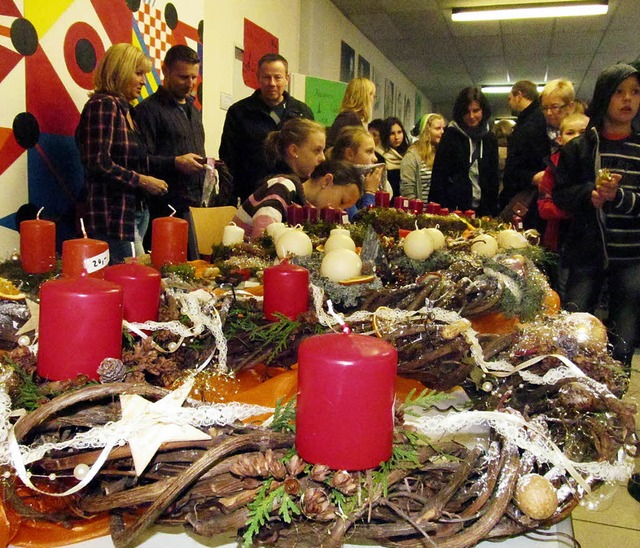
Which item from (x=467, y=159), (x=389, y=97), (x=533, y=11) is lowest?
(x=467, y=159)

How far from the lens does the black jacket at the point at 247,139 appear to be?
3.26 meters

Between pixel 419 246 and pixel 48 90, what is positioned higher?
pixel 48 90

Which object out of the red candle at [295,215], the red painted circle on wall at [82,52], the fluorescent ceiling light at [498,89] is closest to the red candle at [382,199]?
the red candle at [295,215]

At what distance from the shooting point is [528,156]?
3.48 meters

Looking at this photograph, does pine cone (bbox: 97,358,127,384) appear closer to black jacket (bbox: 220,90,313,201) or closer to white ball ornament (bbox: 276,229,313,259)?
white ball ornament (bbox: 276,229,313,259)

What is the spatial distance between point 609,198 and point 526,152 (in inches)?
55.0

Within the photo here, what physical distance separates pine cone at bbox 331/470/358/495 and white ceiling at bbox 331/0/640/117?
229 inches

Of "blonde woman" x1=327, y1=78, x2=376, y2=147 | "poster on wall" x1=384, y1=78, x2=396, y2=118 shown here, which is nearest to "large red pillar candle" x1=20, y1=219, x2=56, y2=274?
"blonde woman" x1=327, y1=78, x2=376, y2=147

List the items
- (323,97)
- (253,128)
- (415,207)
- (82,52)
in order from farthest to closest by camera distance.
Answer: (323,97), (253,128), (82,52), (415,207)

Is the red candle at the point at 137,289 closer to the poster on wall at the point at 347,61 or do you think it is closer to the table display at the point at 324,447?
the table display at the point at 324,447

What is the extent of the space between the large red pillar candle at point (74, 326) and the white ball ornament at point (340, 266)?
599 mm

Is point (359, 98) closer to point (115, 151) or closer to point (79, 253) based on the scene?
point (115, 151)

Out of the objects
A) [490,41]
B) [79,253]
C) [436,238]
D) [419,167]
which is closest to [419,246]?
[436,238]

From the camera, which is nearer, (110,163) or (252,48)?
(110,163)
